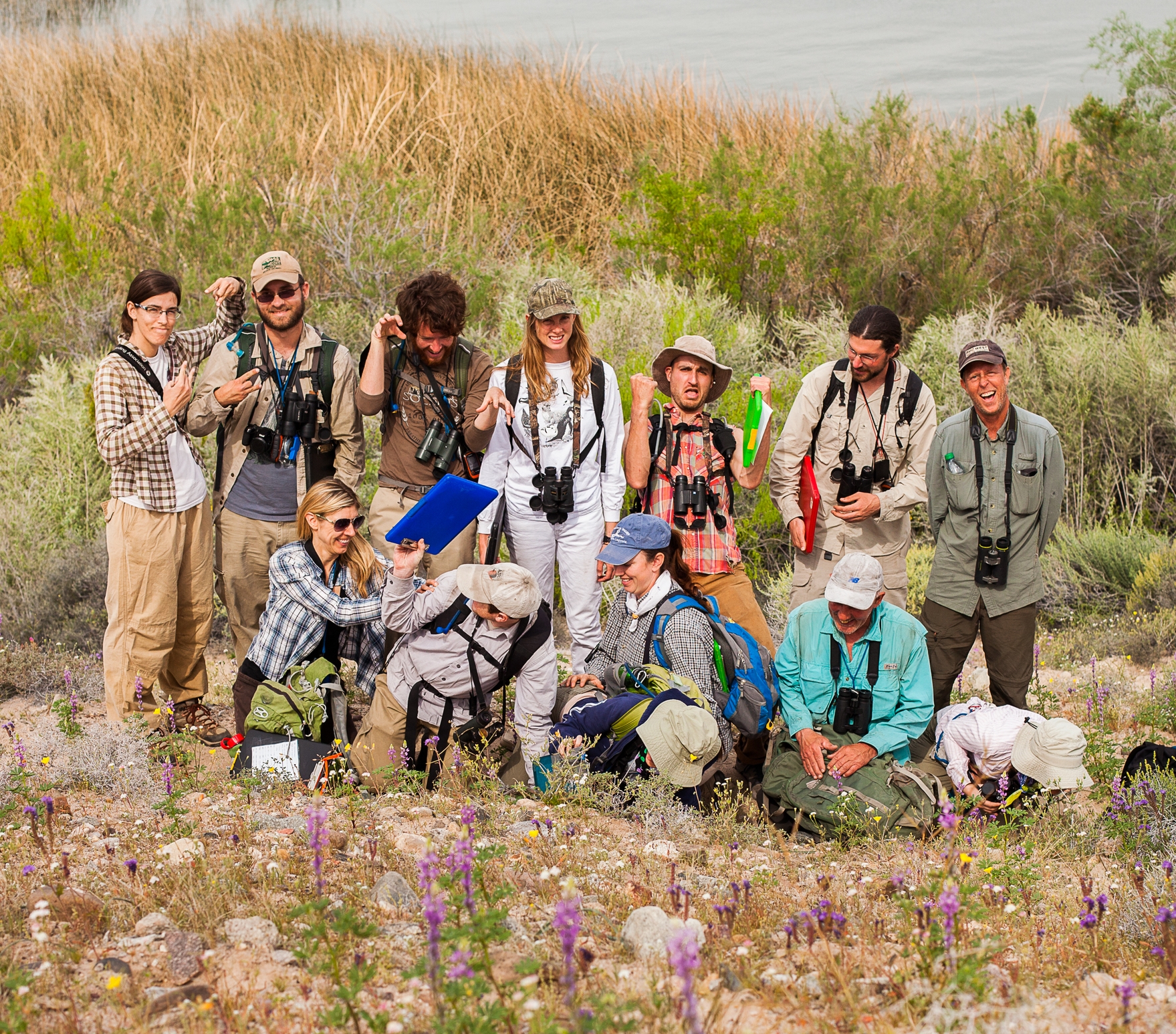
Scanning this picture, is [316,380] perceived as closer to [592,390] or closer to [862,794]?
[592,390]

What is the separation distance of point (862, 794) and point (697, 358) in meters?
2.15

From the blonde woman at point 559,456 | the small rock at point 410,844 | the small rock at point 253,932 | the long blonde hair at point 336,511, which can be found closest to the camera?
the small rock at point 253,932

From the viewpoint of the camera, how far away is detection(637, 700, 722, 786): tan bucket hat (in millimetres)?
4141

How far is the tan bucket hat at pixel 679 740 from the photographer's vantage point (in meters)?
4.14

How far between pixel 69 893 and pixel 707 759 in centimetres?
234

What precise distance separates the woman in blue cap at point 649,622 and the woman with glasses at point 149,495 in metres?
1.96

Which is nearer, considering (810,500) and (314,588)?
(314,588)

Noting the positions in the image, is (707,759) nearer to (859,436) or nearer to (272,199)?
(859,436)

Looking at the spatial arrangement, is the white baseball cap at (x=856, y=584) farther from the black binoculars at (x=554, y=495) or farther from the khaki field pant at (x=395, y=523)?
the khaki field pant at (x=395, y=523)

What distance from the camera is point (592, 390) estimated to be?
5039 mm

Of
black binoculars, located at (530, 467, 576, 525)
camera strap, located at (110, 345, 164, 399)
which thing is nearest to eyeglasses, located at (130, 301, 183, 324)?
camera strap, located at (110, 345, 164, 399)

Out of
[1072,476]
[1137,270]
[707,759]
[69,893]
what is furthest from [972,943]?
[1137,270]

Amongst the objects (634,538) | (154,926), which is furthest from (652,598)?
(154,926)

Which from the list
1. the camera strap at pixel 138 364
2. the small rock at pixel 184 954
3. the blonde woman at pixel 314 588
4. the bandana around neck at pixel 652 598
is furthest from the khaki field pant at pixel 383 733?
the camera strap at pixel 138 364
